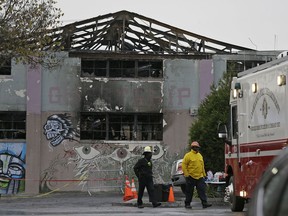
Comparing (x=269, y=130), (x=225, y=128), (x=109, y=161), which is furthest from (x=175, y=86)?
(x=269, y=130)

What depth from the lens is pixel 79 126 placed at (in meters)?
32.4

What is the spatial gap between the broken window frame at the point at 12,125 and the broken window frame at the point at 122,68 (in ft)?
12.2

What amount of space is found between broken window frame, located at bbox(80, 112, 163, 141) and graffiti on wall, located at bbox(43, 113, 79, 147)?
63cm

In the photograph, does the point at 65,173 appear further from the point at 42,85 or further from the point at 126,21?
the point at 126,21

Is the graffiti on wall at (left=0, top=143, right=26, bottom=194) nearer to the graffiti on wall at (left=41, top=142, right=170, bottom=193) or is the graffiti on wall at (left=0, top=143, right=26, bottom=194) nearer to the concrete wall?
the concrete wall

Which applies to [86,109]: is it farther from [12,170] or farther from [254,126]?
[254,126]

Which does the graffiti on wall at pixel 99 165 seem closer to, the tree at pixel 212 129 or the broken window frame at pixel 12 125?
the broken window frame at pixel 12 125

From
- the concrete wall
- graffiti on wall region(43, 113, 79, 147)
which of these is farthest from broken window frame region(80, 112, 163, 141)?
graffiti on wall region(43, 113, 79, 147)

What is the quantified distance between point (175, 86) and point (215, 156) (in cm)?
897

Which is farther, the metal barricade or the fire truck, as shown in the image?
the metal barricade

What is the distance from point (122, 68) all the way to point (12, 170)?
7.24 meters

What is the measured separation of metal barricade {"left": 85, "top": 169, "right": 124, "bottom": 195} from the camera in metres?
31.5

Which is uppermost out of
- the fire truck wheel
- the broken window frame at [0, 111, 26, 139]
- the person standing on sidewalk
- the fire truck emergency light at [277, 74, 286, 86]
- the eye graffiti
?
the broken window frame at [0, 111, 26, 139]

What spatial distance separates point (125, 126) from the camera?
33094 mm
